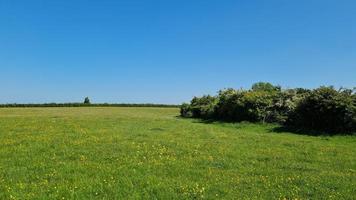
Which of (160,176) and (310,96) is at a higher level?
(310,96)

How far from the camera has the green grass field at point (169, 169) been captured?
35.7ft

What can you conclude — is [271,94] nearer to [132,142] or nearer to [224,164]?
[132,142]

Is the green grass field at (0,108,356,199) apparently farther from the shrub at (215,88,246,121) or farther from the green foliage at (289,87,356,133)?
the shrub at (215,88,246,121)

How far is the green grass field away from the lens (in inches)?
429

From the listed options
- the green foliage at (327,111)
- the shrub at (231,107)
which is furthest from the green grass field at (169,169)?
the shrub at (231,107)

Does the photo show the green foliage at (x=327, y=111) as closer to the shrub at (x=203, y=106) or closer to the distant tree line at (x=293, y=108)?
the distant tree line at (x=293, y=108)

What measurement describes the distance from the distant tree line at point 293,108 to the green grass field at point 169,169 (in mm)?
8121

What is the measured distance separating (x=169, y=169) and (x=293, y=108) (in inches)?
885

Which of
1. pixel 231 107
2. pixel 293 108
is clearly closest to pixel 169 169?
pixel 293 108

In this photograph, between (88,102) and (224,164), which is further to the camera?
(88,102)

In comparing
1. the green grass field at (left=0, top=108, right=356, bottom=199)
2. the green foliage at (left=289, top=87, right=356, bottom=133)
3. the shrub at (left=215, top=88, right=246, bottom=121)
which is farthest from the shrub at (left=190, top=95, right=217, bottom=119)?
the green grass field at (left=0, top=108, right=356, bottom=199)

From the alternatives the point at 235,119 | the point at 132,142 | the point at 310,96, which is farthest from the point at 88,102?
the point at 132,142

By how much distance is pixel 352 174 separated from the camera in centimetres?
1363

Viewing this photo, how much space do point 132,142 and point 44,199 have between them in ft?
31.3
